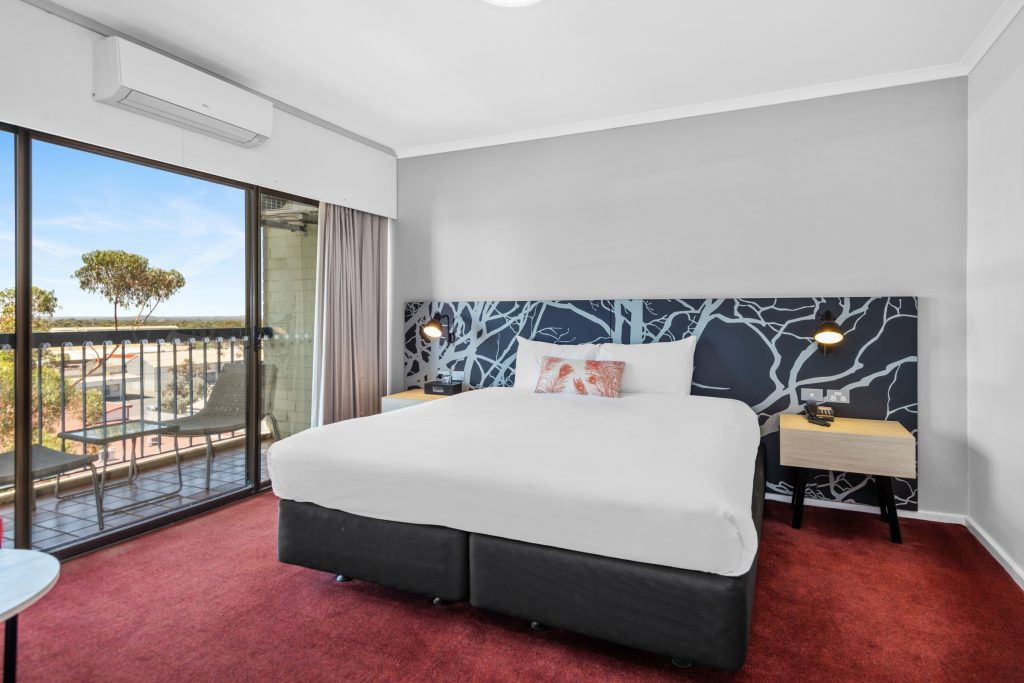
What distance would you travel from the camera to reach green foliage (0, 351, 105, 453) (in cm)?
244

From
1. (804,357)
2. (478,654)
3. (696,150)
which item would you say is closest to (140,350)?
(478,654)

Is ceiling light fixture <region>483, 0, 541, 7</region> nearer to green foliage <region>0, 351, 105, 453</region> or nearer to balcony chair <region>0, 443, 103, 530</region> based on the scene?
green foliage <region>0, 351, 105, 453</region>

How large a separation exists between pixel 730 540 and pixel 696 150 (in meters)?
2.85

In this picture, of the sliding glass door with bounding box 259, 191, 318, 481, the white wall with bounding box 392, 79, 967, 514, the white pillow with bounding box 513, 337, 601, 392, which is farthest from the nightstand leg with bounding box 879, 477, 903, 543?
the sliding glass door with bounding box 259, 191, 318, 481

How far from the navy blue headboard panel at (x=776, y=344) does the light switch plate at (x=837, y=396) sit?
1.4 inches

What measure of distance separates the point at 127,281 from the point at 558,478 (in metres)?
2.68

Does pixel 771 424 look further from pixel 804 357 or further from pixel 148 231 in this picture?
pixel 148 231

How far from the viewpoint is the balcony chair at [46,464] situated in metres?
2.45

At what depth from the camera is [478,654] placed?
6.14 ft

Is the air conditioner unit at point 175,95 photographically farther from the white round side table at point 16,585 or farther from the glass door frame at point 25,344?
the white round side table at point 16,585

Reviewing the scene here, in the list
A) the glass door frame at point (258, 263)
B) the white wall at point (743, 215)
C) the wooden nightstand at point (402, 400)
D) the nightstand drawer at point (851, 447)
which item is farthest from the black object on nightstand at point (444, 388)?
the nightstand drawer at point (851, 447)

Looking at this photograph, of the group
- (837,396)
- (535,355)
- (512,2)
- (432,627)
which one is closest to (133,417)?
(432,627)

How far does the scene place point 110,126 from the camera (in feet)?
8.71

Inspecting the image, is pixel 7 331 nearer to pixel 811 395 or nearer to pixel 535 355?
pixel 535 355
